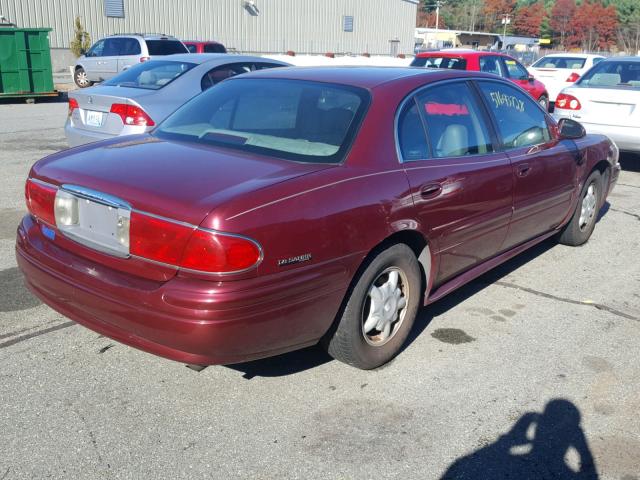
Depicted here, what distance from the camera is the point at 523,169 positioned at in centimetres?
462

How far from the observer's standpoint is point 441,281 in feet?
13.4

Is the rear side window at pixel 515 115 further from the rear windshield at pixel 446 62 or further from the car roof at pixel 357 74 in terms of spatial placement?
the rear windshield at pixel 446 62

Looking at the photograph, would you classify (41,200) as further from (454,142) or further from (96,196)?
(454,142)

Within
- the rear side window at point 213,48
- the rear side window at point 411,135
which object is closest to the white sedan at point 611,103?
the rear side window at point 411,135

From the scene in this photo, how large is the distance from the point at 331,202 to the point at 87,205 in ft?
3.77

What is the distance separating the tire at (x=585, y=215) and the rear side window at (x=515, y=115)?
3.34ft

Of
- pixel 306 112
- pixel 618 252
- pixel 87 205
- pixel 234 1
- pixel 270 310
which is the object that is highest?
pixel 234 1

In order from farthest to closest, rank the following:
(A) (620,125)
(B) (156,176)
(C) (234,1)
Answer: (C) (234,1) → (A) (620,125) → (B) (156,176)

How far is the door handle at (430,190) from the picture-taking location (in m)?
3.67

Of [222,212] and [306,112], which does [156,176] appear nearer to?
[222,212]

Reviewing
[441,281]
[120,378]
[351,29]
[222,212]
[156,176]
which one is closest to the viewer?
[222,212]

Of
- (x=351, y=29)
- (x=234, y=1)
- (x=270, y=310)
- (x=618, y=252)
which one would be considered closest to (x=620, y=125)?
(x=618, y=252)

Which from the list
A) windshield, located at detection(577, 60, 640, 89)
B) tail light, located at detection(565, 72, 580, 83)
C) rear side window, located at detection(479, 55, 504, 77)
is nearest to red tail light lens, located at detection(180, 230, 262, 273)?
windshield, located at detection(577, 60, 640, 89)

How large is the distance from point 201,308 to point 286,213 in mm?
549
